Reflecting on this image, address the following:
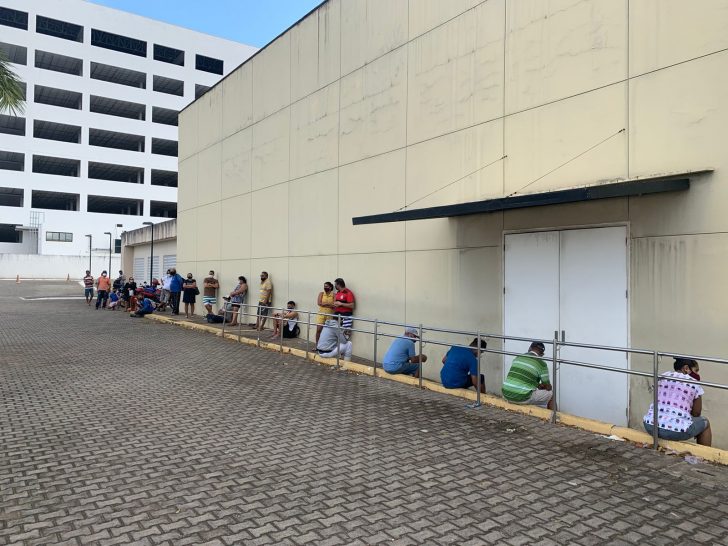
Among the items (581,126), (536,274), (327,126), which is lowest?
(536,274)

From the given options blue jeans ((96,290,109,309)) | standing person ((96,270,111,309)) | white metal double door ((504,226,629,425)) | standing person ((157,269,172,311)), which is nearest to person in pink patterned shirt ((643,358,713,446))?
white metal double door ((504,226,629,425))

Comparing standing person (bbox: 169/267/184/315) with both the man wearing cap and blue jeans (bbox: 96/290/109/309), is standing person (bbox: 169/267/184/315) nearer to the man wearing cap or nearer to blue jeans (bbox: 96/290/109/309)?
blue jeans (bbox: 96/290/109/309)

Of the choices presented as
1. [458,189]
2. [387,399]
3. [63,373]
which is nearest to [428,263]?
[458,189]

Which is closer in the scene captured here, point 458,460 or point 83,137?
point 458,460

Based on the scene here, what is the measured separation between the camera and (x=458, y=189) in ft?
30.7

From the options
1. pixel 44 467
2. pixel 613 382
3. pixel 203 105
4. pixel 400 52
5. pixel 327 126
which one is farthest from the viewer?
pixel 203 105

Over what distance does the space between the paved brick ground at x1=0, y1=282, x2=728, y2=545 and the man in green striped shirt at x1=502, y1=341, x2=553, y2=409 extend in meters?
0.31

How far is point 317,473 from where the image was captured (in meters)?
4.67

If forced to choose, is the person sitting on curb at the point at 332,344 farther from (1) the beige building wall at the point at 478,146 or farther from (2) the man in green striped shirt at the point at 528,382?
(2) the man in green striped shirt at the point at 528,382

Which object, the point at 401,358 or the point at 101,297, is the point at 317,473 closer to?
the point at 401,358

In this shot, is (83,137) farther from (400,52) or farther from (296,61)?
(400,52)

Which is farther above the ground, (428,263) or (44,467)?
(428,263)

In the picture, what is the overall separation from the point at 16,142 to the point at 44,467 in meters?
50.6

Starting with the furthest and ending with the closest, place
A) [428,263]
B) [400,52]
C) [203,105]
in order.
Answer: [203,105] < [400,52] < [428,263]
